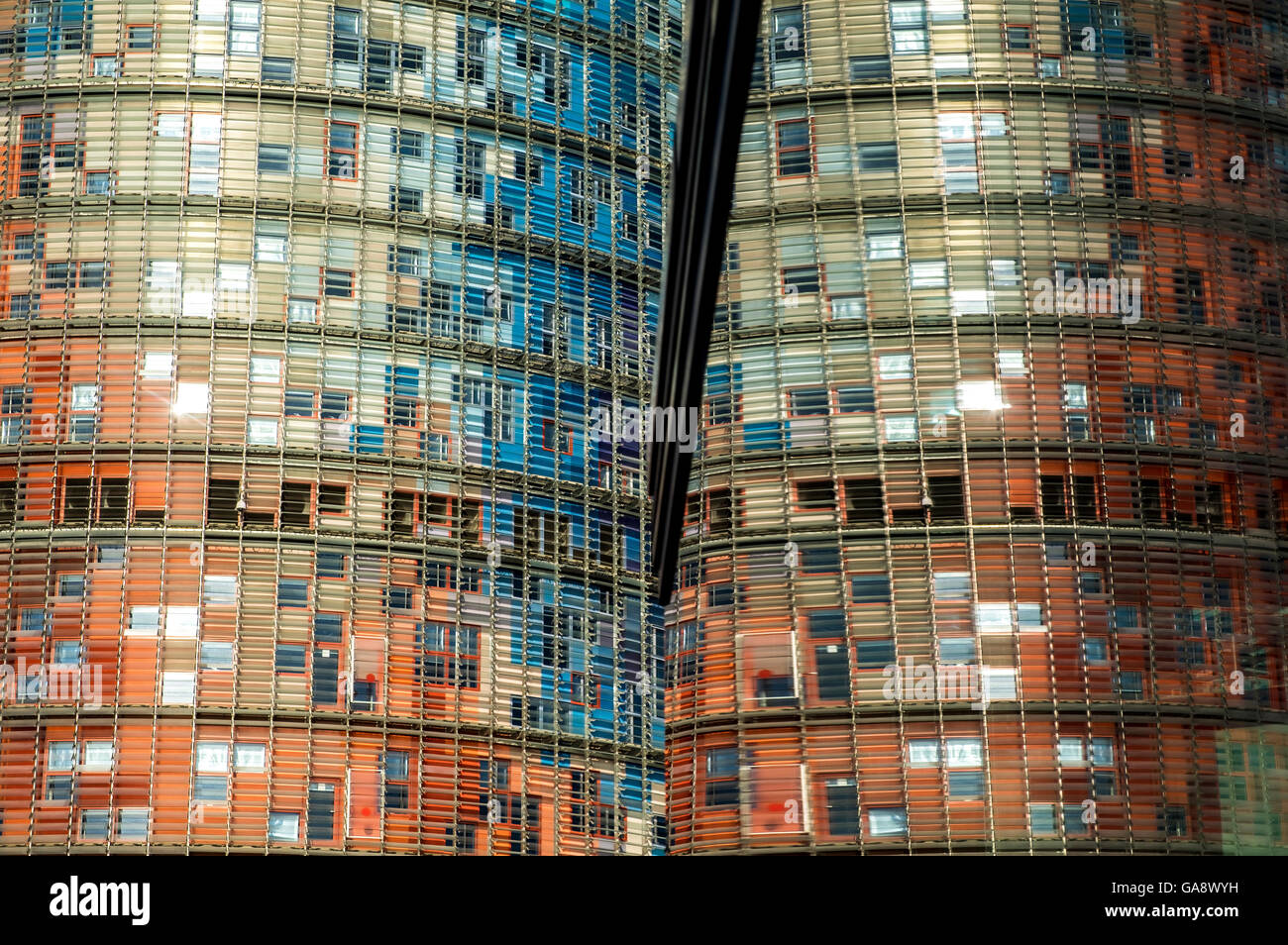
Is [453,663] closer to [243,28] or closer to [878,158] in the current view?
[878,158]

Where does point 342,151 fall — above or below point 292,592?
above

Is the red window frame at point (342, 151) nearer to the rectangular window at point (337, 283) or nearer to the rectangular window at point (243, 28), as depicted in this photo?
the rectangular window at point (337, 283)

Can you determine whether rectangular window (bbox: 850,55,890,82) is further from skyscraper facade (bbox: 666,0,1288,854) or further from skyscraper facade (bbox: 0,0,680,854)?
skyscraper facade (bbox: 0,0,680,854)

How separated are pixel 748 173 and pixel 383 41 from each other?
798cm

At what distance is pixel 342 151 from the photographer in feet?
112

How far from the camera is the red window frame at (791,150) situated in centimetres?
3344

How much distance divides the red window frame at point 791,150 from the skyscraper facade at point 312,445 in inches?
193

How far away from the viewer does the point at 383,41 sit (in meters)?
34.8

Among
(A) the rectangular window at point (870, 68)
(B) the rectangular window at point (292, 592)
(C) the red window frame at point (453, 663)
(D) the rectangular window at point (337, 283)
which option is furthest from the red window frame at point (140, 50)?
(A) the rectangular window at point (870, 68)

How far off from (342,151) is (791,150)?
8937 mm

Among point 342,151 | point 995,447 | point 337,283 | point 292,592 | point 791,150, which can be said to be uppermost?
point 342,151

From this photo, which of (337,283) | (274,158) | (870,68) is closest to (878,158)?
(870,68)

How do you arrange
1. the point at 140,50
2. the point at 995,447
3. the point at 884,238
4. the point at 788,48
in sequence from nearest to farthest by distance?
the point at 995,447 < the point at 884,238 < the point at 140,50 < the point at 788,48

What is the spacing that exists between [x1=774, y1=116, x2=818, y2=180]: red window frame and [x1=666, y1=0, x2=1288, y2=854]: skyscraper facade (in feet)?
0.18
